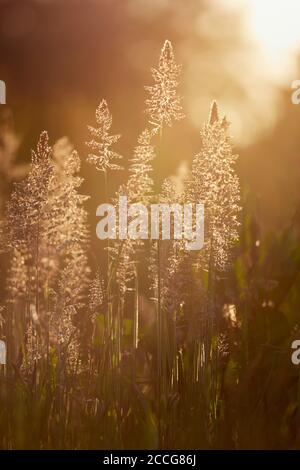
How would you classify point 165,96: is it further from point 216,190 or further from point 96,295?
point 96,295

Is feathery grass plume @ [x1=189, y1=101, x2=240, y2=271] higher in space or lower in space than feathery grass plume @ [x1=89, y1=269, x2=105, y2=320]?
higher

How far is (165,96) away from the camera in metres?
2.35

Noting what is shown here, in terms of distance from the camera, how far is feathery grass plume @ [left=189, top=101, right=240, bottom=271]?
2316mm

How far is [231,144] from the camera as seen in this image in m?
2.41

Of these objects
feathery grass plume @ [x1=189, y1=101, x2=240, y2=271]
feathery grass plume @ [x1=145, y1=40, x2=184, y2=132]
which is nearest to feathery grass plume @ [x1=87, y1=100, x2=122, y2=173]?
feathery grass plume @ [x1=145, y1=40, x2=184, y2=132]

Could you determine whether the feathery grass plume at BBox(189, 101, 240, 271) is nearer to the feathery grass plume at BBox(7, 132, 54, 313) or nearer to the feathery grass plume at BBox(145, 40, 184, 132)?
the feathery grass plume at BBox(145, 40, 184, 132)

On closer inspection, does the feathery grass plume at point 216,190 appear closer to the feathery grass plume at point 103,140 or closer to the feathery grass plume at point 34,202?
the feathery grass plume at point 103,140

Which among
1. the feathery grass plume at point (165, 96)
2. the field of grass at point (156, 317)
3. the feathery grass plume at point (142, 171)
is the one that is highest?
the feathery grass plume at point (165, 96)

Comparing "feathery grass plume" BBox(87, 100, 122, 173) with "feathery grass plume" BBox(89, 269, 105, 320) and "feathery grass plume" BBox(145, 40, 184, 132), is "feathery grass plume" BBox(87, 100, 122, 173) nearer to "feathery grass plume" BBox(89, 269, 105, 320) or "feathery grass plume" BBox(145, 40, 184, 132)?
"feathery grass plume" BBox(145, 40, 184, 132)

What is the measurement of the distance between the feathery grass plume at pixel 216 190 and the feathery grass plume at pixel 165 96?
0.39 ft

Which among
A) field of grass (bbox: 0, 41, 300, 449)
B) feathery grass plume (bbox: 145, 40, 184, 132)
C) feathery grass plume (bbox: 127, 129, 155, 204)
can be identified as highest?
feathery grass plume (bbox: 145, 40, 184, 132)

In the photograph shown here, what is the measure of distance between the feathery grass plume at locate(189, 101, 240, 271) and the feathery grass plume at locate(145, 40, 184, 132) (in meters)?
0.12

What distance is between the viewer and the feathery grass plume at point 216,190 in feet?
7.60

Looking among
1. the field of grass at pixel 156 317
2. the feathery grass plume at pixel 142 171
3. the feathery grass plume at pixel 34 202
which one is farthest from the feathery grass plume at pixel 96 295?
the feathery grass plume at pixel 142 171
